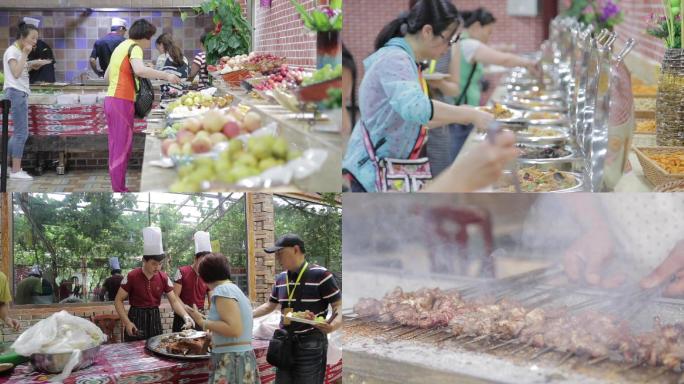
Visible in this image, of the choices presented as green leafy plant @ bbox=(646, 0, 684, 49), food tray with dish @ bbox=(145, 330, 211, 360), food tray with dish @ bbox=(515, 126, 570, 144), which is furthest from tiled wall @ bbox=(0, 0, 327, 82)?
green leafy plant @ bbox=(646, 0, 684, 49)

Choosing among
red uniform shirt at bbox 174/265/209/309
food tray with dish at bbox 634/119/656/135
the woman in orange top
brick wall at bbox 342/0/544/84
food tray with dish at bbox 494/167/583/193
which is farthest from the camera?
red uniform shirt at bbox 174/265/209/309

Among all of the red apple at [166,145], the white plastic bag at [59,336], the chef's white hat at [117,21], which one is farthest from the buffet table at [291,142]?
the white plastic bag at [59,336]

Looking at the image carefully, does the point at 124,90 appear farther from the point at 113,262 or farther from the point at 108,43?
the point at 113,262

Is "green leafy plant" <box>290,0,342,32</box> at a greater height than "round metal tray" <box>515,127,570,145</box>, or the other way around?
"green leafy plant" <box>290,0,342,32</box>

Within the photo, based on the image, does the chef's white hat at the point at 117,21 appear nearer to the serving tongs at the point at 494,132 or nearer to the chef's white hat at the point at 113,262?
the chef's white hat at the point at 113,262

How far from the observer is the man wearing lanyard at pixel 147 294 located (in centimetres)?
220

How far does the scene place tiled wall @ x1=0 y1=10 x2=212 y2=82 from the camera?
6.02 ft

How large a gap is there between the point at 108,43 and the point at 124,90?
5.2 inches

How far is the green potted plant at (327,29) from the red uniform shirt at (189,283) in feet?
2.30

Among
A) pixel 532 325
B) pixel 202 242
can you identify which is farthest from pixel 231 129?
pixel 532 325

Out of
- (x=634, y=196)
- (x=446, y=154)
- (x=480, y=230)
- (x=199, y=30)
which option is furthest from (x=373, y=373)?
(x=199, y=30)

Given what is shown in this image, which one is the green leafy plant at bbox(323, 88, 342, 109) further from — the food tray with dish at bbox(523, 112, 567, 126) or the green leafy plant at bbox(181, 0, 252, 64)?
the food tray with dish at bbox(523, 112, 567, 126)

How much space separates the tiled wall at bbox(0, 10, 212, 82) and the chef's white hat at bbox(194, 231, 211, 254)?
1.78ft

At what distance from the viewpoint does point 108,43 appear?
1.88 m
